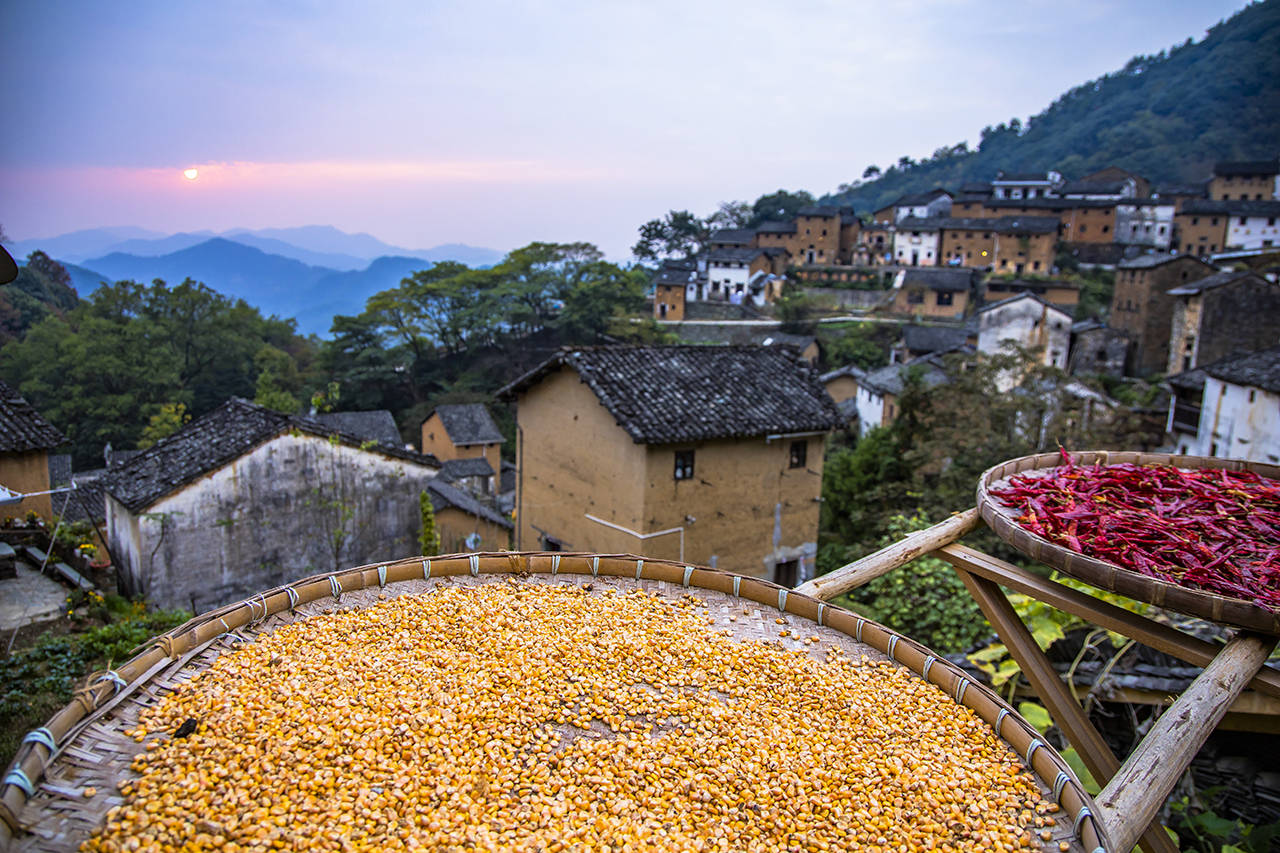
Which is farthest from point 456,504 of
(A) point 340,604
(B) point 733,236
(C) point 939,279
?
(B) point 733,236

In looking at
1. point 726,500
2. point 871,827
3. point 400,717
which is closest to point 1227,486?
point 871,827

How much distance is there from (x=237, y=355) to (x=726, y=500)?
2545 cm

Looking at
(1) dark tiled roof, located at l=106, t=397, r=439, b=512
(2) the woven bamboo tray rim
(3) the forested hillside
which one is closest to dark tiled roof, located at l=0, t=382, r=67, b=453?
(1) dark tiled roof, located at l=106, t=397, r=439, b=512

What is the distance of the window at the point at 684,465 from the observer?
925cm

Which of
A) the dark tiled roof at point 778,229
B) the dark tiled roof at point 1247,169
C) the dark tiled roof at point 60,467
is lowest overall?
the dark tiled roof at point 60,467

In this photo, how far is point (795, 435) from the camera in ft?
32.7

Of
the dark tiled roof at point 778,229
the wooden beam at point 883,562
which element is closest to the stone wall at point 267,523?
the wooden beam at point 883,562

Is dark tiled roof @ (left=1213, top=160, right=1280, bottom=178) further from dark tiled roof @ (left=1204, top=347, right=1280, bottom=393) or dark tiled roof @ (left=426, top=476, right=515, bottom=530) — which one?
dark tiled roof @ (left=426, top=476, right=515, bottom=530)

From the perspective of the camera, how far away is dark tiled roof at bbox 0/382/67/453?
→ 7.69m

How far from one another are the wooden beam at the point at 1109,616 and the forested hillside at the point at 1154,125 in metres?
63.5

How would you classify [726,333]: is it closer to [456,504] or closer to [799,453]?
[456,504]

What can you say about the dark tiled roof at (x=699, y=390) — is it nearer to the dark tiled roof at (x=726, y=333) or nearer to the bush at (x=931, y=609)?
the bush at (x=931, y=609)

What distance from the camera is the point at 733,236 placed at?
44.3 meters

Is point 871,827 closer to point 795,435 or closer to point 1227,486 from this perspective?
point 1227,486
